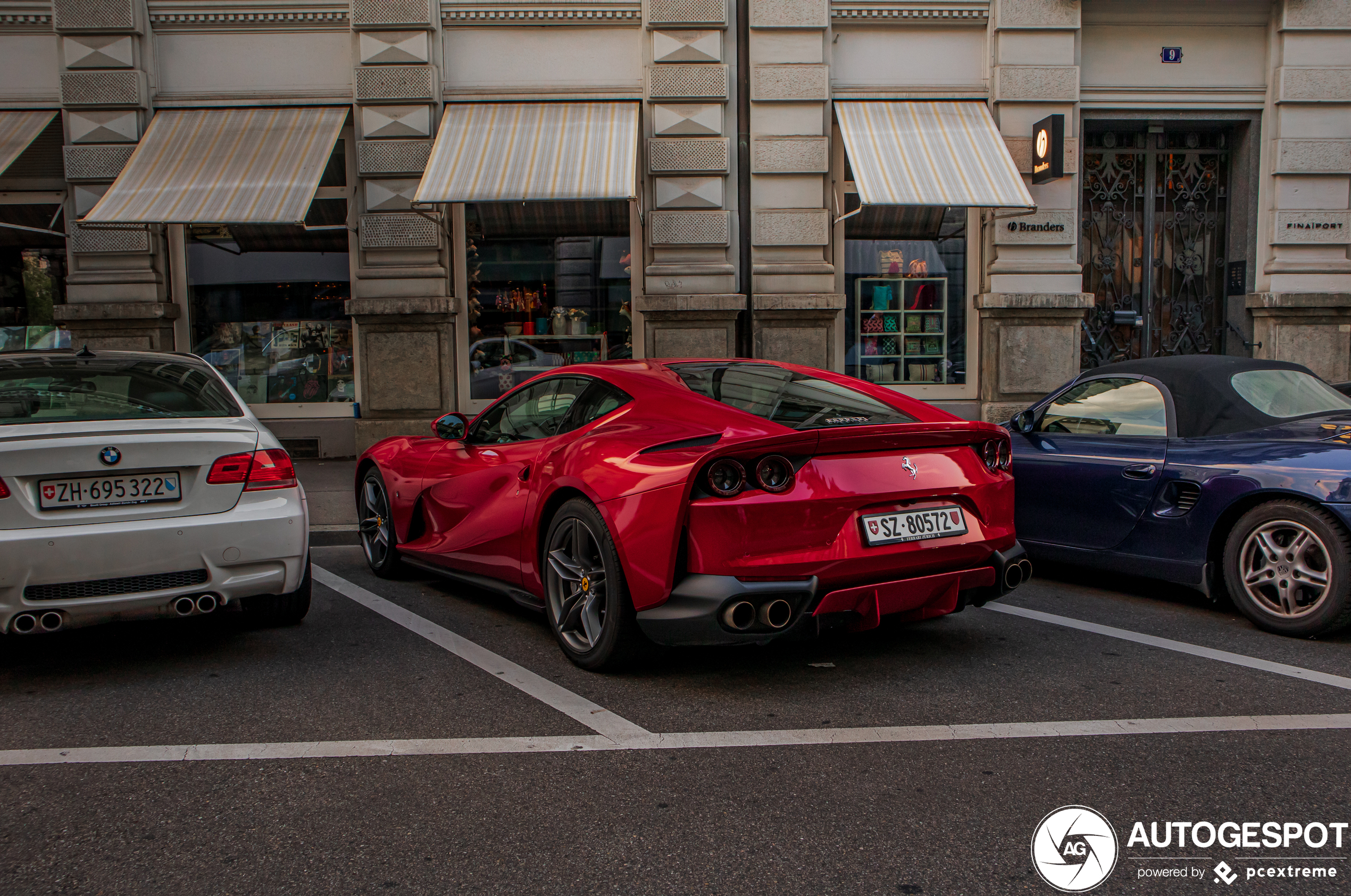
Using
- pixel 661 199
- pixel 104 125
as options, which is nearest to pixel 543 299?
pixel 661 199

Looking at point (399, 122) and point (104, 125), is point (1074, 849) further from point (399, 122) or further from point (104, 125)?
point (104, 125)

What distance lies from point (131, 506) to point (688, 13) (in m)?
9.33

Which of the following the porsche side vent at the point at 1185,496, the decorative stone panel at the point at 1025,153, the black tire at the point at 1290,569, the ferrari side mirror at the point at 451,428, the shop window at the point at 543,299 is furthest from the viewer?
the shop window at the point at 543,299

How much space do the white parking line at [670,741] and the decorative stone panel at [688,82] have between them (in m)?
9.45

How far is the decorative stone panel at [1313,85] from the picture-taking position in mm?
12117

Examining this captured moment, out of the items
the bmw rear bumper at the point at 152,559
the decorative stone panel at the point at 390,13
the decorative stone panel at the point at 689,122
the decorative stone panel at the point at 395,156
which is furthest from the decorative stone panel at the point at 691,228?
the bmw rear bumper at the point at 152,559

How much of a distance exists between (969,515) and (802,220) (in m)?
8.27

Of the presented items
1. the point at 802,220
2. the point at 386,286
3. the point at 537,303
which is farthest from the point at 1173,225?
the point at 386,286

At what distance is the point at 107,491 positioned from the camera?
163 inches

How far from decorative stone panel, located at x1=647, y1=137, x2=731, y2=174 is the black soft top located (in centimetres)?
666

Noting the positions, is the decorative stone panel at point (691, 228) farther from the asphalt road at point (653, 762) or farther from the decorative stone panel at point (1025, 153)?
the asphalt road at point (653, 762)

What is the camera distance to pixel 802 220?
11.9 meters

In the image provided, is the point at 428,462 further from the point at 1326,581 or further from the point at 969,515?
the point at 1326,581

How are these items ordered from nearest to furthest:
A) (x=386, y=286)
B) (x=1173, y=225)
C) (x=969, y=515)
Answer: (x=969, y=515), (x=386, y=286), (x=1173, y=225)
